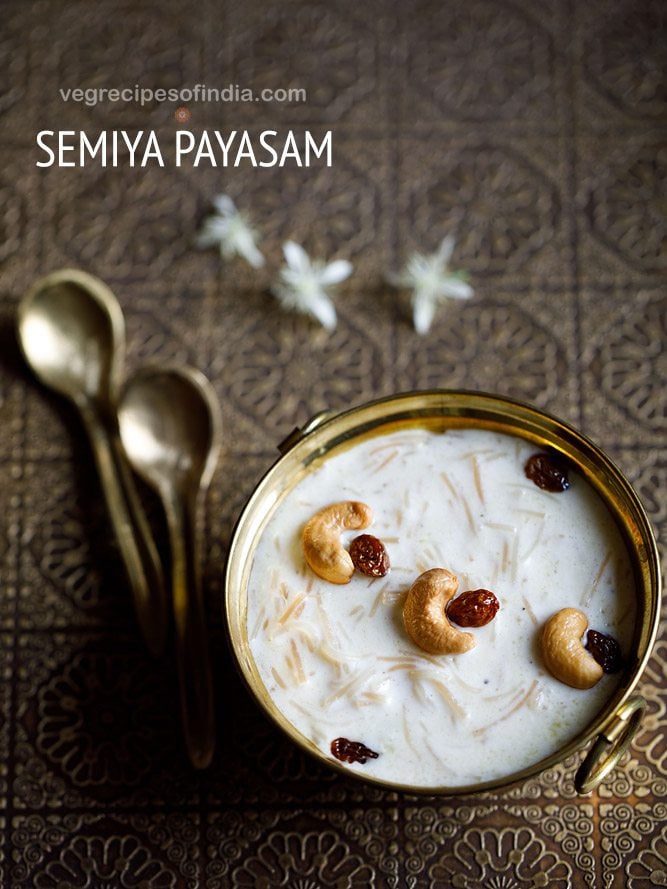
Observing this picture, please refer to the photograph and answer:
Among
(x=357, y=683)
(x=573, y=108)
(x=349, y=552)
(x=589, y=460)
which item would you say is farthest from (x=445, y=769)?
(x=573, y=108)

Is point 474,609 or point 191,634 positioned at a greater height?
point 474,609

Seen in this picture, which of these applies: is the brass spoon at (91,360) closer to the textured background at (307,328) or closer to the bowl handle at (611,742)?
the textured background at (307,328)

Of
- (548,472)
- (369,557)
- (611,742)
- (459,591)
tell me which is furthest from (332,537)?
(611,742)

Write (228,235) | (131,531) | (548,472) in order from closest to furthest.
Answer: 1. (548,472)
2. (131,531)
3. (228,235)

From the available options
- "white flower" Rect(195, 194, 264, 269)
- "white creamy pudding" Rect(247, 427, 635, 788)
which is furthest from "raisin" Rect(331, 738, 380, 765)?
"white flower" Rect(195, 194, 264, 269)

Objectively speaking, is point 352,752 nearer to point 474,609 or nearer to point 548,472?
point 474,609

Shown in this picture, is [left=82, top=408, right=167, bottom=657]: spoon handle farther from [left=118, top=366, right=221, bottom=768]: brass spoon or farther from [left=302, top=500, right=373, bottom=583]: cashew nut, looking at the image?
[left=302, top=500, right=373, bottom=583]: cashew nut

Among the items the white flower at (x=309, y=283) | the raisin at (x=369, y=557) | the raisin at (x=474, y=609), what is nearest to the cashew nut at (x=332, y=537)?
the raisin at (x=369, y=557)
